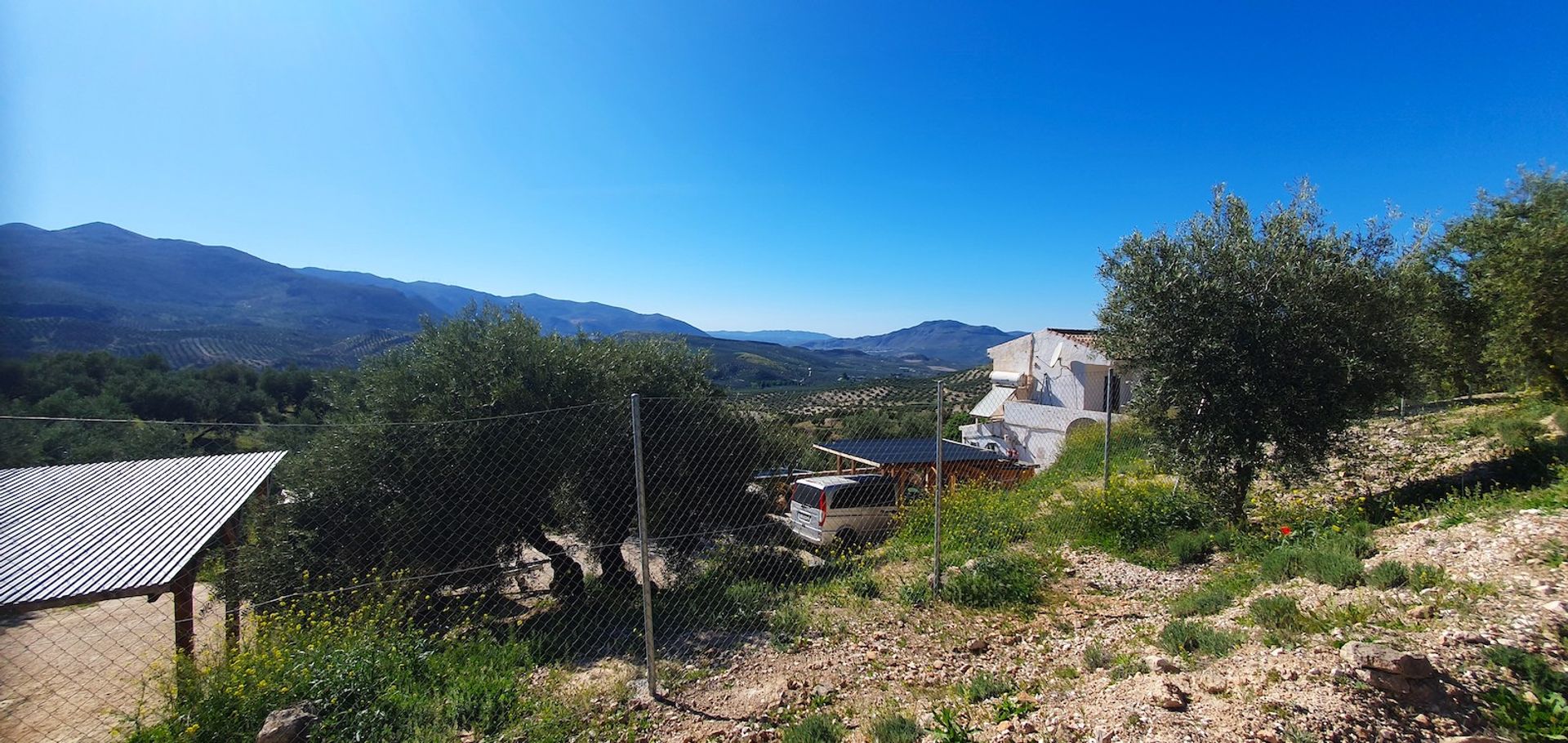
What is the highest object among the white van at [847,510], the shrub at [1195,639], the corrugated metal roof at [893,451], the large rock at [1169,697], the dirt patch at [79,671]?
the corrugated metal roof at [893,451]

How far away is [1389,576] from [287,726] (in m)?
7.56

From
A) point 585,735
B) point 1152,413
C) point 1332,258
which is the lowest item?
point 585,735

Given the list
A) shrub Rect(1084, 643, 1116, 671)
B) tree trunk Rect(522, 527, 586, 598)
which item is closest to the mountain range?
tree trunk Rect(522, 527, 586, 598)

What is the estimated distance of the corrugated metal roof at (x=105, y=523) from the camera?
3836 millimetres

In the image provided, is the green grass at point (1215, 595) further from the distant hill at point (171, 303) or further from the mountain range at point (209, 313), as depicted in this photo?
the distant hill at point (171, 303)

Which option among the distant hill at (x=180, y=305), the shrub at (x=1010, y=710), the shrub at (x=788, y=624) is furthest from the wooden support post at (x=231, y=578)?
the shrub at (x=1010, y=710)

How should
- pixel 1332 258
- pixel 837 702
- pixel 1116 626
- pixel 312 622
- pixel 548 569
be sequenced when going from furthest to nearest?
1. pixel 548 569
2. pixel 1332 258
3. pixel 1116 626
4. pixel 312 622
5. pixel 837 702

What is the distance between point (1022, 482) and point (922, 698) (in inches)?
330

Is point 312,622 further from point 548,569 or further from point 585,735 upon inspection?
point 548,569

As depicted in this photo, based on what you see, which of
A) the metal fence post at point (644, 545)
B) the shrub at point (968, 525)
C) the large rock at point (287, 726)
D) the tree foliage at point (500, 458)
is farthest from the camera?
the shrub at point (968, 525)

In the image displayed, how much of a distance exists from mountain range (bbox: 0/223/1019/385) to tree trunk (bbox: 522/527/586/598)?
125 inches

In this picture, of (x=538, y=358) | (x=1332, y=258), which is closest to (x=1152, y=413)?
(x=1332, y=258)

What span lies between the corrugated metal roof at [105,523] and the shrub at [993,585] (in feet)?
20.6

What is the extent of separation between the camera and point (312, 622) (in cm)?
449
